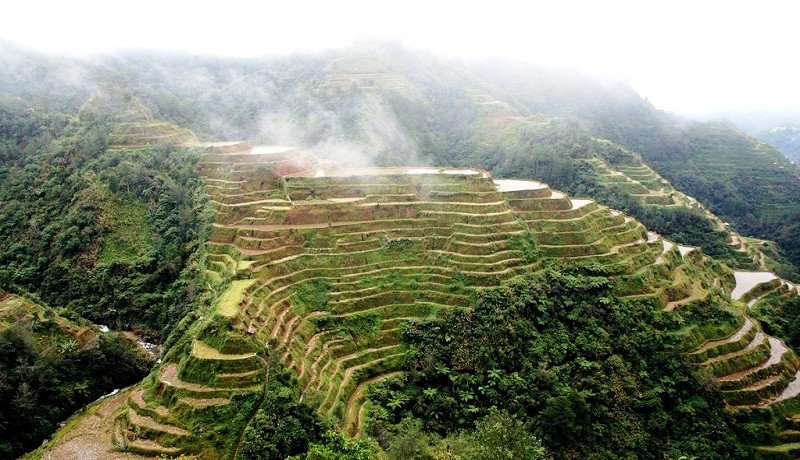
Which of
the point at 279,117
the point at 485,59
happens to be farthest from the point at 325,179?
the point at 485,59

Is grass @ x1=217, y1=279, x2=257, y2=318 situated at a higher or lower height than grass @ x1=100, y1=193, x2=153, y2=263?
higher

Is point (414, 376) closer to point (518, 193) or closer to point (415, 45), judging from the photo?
point (518, 193)

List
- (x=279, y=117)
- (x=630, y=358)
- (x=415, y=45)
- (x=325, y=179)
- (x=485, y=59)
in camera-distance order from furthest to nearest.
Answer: (x=485, y=59) → (x=415, y=45) → (x=279, y=117) → (x=325, y=179) → (x=630, y=358)

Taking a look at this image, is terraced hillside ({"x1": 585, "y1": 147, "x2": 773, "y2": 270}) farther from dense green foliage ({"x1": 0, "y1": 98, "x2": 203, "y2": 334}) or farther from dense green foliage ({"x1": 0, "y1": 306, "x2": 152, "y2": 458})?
dense green foliage ({"x1": 0, "y1": 306, "x2": 152, "y2": 458})

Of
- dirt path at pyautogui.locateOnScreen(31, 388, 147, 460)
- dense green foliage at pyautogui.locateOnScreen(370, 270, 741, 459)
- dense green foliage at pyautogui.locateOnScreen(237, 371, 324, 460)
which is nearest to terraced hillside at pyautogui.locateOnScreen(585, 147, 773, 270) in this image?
dense green foliage at pyautogui.locateOnScreen(370, 270, 741, 459)

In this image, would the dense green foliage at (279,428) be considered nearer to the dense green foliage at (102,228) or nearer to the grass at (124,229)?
the dense green foliage at (102,228)

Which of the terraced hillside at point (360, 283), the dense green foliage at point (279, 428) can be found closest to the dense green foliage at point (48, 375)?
the terraced hillside at point (360, 283)

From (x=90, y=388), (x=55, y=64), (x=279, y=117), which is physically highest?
(x=55, y=64)
